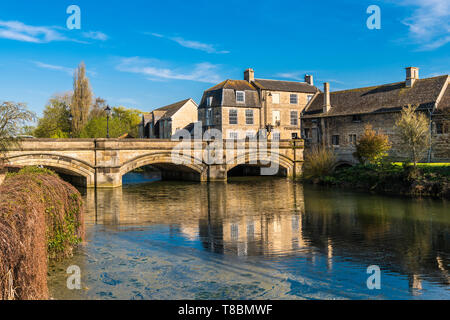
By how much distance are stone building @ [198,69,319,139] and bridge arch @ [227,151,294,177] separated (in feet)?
23.0

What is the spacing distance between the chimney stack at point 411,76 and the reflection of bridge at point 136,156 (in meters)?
11.4

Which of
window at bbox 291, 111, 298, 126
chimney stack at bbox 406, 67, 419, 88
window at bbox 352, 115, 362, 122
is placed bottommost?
window at bbox 352, 115, 362, 122

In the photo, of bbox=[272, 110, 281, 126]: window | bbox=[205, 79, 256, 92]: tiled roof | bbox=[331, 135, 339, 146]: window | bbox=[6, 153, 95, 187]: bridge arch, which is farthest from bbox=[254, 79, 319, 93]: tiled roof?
bbox=[6, 153, 95, 187]: bridge arch

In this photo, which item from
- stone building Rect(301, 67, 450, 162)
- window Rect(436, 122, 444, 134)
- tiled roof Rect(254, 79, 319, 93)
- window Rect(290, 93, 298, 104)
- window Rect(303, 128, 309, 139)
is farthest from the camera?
window Rect(290, 93, 298, 104)

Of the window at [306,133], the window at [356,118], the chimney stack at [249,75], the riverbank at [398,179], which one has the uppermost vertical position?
the chimney stack at [249,75]

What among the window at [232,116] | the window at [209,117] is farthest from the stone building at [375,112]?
the window at [209,117]

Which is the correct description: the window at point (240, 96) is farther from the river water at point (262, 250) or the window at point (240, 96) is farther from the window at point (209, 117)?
the river water at point (262, 250)

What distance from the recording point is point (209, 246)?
547 inches

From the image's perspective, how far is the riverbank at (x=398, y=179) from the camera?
1025 inches

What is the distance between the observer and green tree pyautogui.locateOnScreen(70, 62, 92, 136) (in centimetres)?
5669

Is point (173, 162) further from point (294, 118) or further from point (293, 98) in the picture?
point (293, 98)

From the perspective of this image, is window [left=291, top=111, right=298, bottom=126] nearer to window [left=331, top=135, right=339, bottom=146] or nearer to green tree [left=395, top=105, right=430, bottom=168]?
window [left=331, top=135, right=339, bottom=146]

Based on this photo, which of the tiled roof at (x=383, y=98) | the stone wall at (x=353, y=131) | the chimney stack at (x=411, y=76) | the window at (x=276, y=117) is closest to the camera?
the stone wall at (x=353, y=131)
